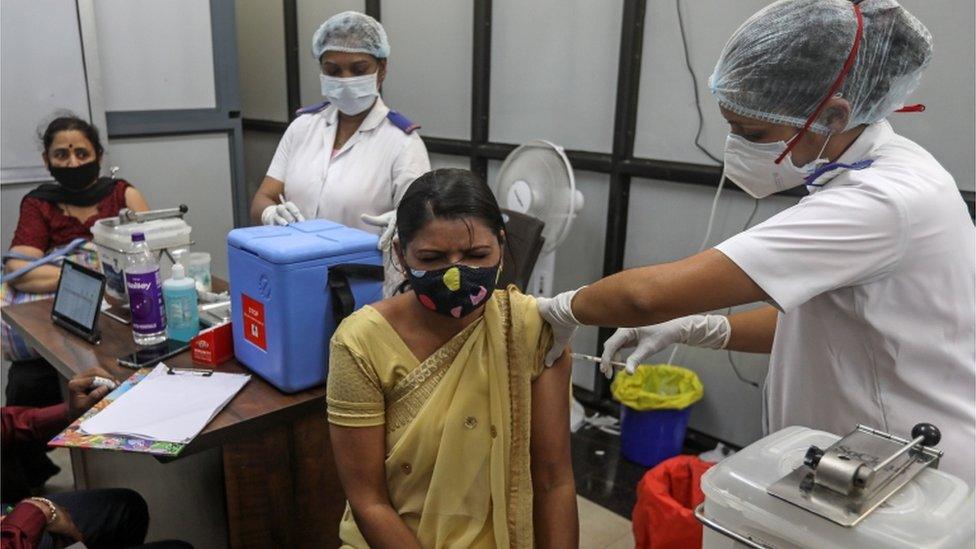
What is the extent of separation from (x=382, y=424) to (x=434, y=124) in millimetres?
2738

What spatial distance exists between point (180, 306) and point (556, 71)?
6.65 feet

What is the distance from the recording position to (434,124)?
3812 mm

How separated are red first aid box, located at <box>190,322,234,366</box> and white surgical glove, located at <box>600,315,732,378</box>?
922mm

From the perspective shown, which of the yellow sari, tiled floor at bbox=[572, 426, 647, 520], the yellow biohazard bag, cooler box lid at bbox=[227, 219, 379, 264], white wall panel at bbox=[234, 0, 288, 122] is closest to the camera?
the yellow sari

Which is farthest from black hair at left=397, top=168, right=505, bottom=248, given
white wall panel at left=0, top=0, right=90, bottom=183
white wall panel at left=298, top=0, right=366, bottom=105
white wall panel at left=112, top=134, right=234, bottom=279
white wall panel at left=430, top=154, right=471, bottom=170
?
white wall panel at left=298, top=0, right=366, bottom=105

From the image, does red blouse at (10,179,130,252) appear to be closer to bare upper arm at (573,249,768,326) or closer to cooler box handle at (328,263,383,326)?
cooler box handle at (328,263,383,326)

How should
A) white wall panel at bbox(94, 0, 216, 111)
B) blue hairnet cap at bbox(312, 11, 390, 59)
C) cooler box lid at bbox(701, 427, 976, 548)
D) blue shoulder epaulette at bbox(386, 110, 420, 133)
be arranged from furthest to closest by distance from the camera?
white wall panel at bbox(94, 0, 216, 111), blue shoulder epaulette at bbox(386, 110, 420, 133), blue hairnet cap at bbox(312, 11, 390, 59), cooler box lid at bbox(701, 427, 976, 548)

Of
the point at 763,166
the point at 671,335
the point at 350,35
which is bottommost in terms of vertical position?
the point at 671,335

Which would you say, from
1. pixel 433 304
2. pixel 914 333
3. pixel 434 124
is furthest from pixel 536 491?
pixel 434 124

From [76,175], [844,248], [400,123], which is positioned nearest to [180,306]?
[400,123]

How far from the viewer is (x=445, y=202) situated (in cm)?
125

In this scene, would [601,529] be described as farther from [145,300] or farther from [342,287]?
[145,300]

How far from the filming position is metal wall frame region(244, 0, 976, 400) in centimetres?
283

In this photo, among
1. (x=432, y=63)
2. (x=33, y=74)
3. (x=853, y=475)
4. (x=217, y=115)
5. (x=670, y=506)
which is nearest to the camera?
(x=853, y=475)
